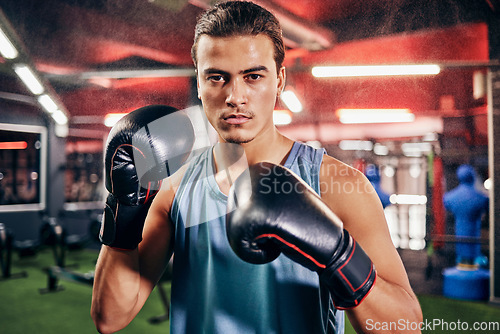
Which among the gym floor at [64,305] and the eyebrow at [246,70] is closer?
the eyebrow at [246,70]

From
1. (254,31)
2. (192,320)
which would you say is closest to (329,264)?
(192,320)

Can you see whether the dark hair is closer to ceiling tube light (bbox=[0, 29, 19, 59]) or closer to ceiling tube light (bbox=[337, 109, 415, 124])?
ceiling tube light (bbox=[337, 109, 415, 124])

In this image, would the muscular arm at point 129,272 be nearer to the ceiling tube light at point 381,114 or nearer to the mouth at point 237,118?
the mouth at point 237,118

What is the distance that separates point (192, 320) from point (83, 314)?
8.35 feet

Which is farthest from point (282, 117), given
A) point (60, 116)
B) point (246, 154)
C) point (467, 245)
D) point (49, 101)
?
point (467, 245)

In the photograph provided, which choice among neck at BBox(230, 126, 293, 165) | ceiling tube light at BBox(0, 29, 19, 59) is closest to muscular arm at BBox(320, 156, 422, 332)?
neck at BBox(230, 126, 293, 165)

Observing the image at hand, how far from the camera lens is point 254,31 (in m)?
0.86

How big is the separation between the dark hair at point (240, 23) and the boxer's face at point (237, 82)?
15 millimetres

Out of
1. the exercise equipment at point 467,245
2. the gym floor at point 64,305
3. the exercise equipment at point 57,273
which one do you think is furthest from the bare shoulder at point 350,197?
the exercise equipment at point 57,273

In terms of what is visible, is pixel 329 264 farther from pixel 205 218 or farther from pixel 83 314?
pixel 83 314

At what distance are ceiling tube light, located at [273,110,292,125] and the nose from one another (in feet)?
0.74

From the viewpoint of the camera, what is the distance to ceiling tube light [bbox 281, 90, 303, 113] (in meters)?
1.11

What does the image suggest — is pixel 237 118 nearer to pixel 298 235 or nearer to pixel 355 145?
pixel 298 235

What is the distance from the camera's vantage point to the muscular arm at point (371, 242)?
702 millimetres
